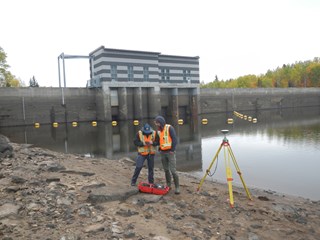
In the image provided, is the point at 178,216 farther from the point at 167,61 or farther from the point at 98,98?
the point at 167,61

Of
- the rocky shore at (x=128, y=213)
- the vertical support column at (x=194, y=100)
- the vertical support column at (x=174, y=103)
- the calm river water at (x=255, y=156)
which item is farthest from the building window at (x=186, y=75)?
the rocky shore at (x=128, y=213)

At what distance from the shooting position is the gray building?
6191 centimetres

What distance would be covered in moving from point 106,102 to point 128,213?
115 ft

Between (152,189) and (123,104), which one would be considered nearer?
(152,189)

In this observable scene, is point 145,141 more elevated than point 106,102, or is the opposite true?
point 106,102

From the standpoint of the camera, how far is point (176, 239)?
5.03 metres

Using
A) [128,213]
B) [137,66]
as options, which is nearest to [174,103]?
[137,66]

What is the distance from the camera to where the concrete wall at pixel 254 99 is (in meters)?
55.7

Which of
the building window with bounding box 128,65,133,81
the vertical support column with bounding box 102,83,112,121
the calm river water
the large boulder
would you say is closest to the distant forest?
the building window with bounding box 128,65,133,81

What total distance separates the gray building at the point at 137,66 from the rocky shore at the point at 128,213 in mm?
48491

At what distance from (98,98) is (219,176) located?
106 ft

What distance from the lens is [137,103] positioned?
42.8 m

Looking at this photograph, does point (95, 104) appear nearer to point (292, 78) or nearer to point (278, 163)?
point (278, 163)

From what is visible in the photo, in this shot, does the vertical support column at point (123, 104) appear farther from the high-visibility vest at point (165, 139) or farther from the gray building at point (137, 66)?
the high-visibility vest at point (165, 139)
